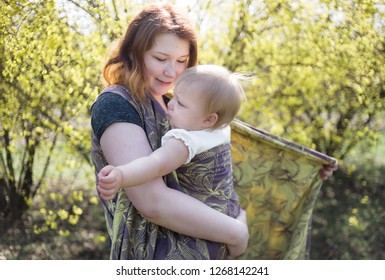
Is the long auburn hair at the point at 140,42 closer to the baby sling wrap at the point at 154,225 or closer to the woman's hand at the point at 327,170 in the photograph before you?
the baby sling wrap at the point at 154,225

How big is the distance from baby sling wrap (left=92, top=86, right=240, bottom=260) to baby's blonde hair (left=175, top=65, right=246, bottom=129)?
0.14m

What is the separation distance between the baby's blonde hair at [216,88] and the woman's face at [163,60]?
0.39ft

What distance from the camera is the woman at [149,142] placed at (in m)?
2.15

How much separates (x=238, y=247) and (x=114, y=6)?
1.48 m

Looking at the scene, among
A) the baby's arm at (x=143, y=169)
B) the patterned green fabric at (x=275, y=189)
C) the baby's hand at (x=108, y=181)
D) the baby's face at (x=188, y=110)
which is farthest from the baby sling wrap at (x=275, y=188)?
the baby's hand at (x=108, y=181)

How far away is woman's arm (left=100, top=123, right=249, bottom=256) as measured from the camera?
212cm

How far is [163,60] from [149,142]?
1.17 feet

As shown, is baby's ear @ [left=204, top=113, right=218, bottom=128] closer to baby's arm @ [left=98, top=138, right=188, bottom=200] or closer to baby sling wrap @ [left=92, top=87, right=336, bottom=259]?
baby's arm @ [left=98, top=138, right=188, bottom=200]

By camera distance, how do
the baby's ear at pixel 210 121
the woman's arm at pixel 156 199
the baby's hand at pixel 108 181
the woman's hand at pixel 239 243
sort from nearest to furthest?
the baby's hand at pixel 108 181 < the woman's arm at pixel 156 199 < the baby's ear at pixel 210 121 < the woman's hand at pixel 239 243

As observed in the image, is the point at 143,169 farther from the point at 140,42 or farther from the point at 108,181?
the point at 140,42

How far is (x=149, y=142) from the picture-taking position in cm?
223

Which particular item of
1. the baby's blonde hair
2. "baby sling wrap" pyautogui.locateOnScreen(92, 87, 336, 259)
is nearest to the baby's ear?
the baby's blonde hair

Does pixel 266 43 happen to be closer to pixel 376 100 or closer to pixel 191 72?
pixel 376 100

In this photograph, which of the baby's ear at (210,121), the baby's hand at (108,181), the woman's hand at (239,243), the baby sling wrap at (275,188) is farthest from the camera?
the baby sling wrap at (275,188)
